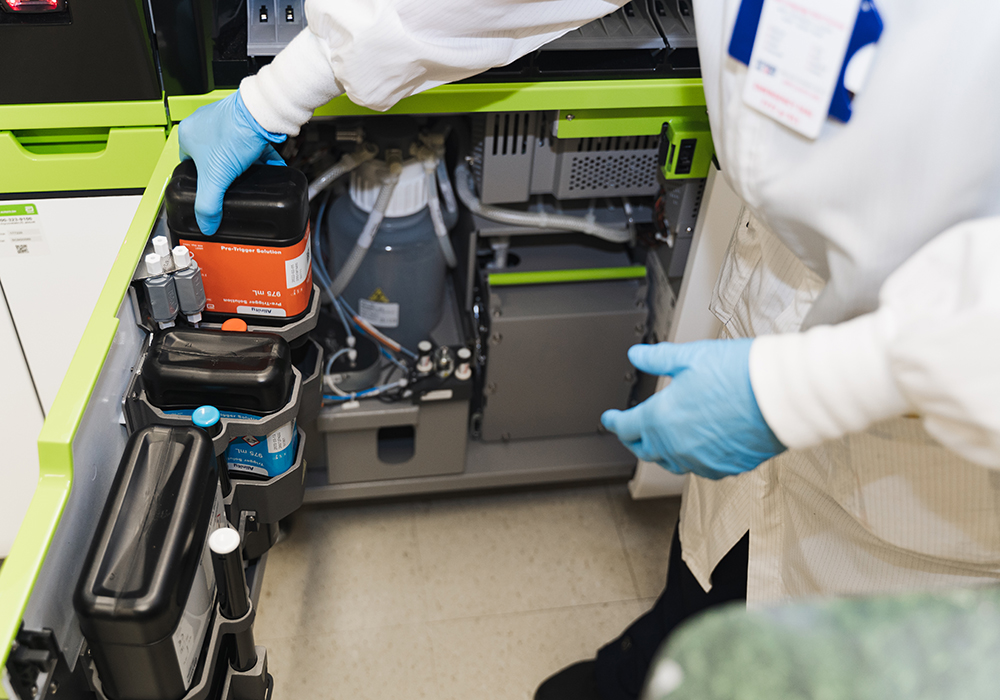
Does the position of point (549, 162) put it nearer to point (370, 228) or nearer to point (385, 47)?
point (370, 228)

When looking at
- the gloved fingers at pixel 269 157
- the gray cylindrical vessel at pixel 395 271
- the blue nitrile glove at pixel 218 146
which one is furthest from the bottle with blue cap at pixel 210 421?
the gray cylindrical vessel at pixel 395 271

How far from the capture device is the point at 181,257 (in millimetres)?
930

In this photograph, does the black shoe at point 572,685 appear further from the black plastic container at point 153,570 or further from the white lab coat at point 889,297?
the black plastic container at point 153,570

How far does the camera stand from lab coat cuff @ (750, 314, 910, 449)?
2.09 ft

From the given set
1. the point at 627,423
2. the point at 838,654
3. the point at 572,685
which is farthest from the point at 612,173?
the point at 838,654

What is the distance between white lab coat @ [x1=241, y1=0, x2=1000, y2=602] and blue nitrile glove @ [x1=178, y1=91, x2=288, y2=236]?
0.02 m

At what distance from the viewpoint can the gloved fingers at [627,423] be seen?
838mm

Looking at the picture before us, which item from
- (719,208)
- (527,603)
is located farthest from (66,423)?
(527,603)

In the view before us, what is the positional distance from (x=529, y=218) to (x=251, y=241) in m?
0.60

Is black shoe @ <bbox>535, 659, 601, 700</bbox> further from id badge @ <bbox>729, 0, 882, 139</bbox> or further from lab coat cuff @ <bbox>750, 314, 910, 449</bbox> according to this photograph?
id badge @ <bbox>729, 0, 882, 139</bbox>

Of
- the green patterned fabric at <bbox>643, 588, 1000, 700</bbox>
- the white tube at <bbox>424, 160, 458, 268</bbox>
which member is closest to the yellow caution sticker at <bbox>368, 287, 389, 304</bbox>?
the white tube at <bbox>424, 160, 458, 268</bbox>

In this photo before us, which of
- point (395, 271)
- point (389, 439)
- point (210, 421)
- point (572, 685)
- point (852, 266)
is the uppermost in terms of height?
point (852, 266)

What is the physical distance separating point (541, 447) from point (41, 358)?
95 cm

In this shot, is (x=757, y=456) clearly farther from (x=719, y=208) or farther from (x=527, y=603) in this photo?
(x=527, y=603)
